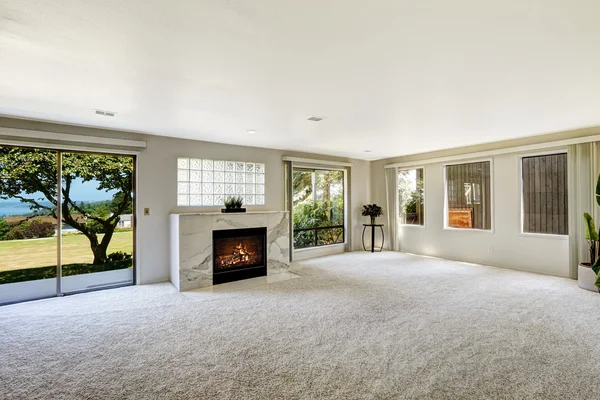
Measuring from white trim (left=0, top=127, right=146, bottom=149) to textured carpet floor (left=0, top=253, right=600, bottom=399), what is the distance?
7.35ft

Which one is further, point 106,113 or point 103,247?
point 103,247

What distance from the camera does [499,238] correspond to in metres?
5.84

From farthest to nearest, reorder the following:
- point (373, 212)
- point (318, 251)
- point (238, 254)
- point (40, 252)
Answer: point (373, 212), point (318, 251), point (238, 254), point (40, 252)

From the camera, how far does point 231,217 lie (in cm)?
509

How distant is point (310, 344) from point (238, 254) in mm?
2770

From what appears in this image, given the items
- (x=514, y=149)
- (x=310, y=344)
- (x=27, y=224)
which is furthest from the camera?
(x=514, y=149)

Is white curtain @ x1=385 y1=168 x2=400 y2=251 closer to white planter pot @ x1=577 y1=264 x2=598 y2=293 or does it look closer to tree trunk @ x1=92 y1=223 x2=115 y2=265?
white planter pot @ x1=577 y1=264 x2=598 y2=293

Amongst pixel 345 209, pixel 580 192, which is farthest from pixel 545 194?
pixel 345 209

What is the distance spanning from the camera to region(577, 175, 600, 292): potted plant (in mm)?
4309

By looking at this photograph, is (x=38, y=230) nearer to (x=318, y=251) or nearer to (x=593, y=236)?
(x=318, y=251)

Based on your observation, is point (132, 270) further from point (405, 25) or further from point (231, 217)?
point (405, 25)

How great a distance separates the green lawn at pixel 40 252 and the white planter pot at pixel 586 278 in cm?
728

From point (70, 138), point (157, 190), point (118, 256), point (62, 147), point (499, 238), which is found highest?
point (70, 138)

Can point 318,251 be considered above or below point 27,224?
below
